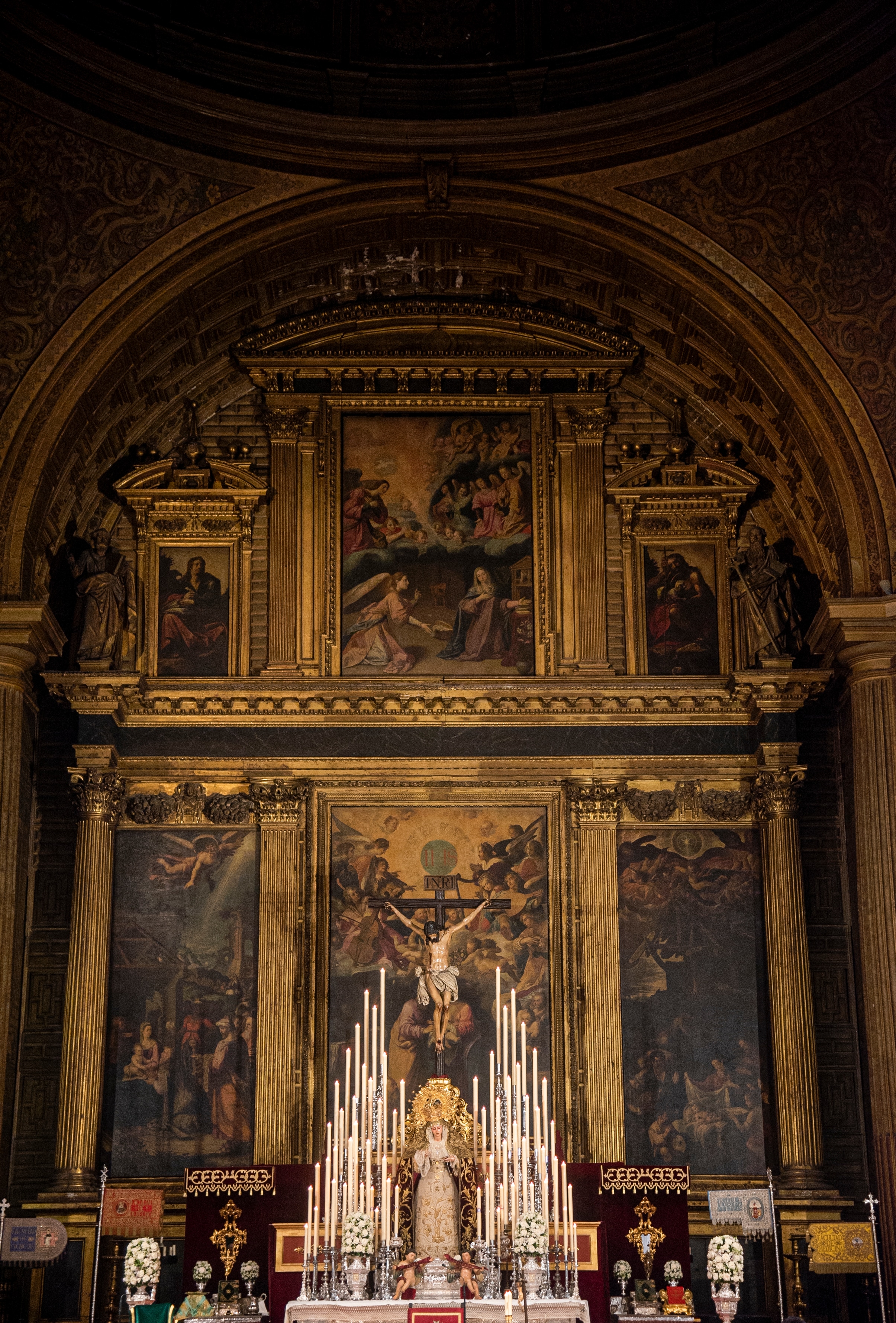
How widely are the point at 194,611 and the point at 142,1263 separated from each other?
780 cm

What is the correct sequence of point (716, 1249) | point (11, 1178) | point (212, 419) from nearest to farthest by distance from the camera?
1. point (716, 1249)
2. point (11, 1178)
3. point (212, 419)

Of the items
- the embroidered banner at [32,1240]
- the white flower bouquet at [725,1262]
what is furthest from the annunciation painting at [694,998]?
the embroidered banner at [32,1240]

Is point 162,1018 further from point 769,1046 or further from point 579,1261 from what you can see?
point 769,1046

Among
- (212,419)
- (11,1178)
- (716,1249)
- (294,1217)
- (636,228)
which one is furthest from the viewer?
(212,419)

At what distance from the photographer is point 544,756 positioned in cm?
1994

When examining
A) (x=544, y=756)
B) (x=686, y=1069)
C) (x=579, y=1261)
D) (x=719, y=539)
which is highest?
(x=719, y=539)

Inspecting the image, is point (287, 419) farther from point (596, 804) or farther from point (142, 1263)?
point (142, 1263)

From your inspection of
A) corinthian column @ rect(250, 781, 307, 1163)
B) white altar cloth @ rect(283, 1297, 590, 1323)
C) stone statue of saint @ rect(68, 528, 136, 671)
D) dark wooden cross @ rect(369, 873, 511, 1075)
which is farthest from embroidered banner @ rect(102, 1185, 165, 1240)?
stone statue of saint @ rect(68, 528, 136, 671)

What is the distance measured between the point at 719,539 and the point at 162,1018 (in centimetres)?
837

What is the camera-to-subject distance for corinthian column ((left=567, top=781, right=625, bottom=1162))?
18.7 metres

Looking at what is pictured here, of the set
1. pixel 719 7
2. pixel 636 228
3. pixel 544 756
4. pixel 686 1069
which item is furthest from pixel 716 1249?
pixel 719 7

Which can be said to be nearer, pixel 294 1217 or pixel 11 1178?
pixel 294 1217

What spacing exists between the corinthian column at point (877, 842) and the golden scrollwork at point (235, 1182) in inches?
232

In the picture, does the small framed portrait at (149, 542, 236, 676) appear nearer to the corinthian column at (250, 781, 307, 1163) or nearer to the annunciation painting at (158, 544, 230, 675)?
the annunciation painting at (158, 544, 230, 675)
